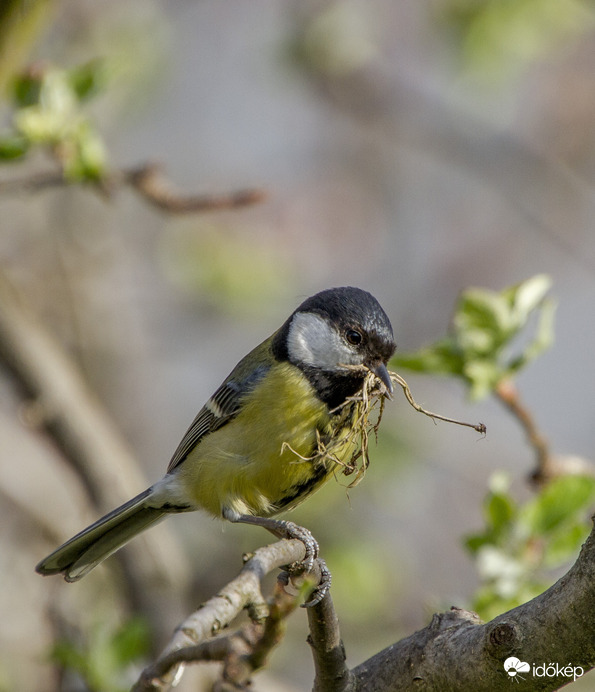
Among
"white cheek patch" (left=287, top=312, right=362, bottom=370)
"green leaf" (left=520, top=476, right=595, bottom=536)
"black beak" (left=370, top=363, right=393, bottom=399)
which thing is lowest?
"green leaf" (left=520, top=476, right=595, bottom=536)

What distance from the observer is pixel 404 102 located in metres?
5.25

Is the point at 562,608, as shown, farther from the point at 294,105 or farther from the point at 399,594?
the point at 294,105

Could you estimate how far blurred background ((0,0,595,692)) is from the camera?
14.6 ft

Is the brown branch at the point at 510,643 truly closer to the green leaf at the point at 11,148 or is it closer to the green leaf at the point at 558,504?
the green leaf at the point at 558,504

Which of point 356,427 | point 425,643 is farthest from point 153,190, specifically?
point 425,643

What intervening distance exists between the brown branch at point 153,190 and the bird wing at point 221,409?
0.62m

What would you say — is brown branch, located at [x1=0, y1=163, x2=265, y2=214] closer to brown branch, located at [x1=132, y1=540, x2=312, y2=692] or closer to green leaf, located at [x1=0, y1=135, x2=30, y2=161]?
green leaf, located at [x1=0, y1=135, x2=30, y2=161]

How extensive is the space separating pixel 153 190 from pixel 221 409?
849 mm

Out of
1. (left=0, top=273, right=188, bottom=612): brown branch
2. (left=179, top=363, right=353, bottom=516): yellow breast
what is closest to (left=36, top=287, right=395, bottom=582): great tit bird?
(left=179, top=363, right=353, bottom=516): yellow breast

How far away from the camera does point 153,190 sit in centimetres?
305

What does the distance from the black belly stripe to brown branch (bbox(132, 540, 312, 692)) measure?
3.71ft

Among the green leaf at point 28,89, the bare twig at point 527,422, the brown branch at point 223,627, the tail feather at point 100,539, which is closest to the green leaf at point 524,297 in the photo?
the bare twig at point 527,422

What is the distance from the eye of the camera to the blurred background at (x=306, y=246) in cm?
446

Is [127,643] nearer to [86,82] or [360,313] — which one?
[360,313]
